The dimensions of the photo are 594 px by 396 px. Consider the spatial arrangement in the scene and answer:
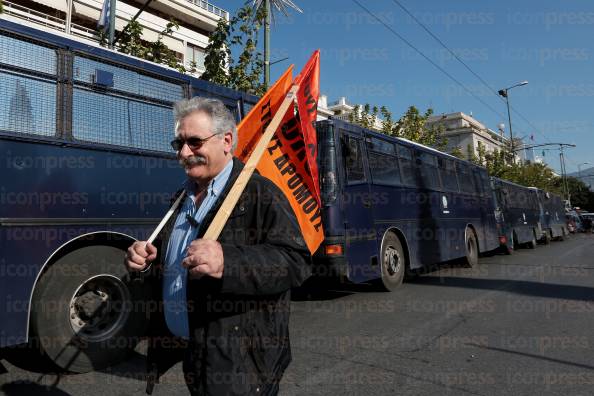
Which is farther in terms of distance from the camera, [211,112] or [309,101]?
[309,101]

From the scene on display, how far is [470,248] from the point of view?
12.3m

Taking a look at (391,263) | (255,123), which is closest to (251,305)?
(255,123)

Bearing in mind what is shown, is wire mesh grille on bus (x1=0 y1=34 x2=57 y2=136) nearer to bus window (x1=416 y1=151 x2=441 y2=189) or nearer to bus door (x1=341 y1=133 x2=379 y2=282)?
bus door (x1=341 y1=133 x2=379 y2=282)

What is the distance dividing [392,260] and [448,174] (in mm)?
4716

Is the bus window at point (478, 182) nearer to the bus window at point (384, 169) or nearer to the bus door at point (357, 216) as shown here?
the bus window at point (384, 169)

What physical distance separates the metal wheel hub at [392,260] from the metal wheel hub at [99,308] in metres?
4.91

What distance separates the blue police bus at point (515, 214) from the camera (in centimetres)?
1648

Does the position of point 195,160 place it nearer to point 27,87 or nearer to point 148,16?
point 27,87

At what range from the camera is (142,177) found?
4.81 metres

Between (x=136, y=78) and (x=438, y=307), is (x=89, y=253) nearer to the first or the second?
(x=136, y=78)

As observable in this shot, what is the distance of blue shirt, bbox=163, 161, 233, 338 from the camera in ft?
5.72

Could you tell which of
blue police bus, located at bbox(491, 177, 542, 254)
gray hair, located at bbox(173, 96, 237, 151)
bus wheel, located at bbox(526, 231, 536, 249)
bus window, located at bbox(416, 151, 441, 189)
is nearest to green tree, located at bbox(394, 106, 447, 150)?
blue police bus, located at bbox(491, 177, 542, 254)

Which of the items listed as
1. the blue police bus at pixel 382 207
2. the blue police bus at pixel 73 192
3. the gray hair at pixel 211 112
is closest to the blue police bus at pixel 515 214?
the blue police bus at pixel 382 207

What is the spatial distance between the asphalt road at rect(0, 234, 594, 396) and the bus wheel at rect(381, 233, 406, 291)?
27 centimetres
